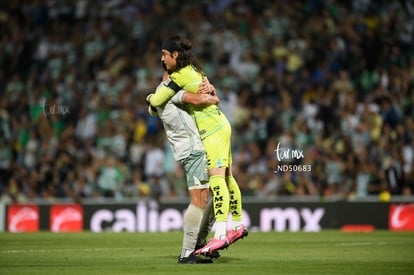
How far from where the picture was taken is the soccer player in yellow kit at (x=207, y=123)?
10508 mm

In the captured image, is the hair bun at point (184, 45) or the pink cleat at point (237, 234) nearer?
the hair bun at point (184, 45)

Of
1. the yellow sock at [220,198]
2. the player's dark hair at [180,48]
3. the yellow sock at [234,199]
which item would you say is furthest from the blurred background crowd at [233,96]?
the player's dark hair at [180,48]

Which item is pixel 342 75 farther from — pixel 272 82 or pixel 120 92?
pixel 120 92

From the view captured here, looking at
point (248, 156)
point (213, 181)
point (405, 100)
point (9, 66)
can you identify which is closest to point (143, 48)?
point (9, 66)

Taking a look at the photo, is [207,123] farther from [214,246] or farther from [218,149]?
[214,246]

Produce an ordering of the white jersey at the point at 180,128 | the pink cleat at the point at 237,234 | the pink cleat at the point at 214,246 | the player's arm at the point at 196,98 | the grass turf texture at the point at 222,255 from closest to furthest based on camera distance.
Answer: the grass turf texture at the point at 222,255
the pink cleat at the point at 214,246
the player's arm at the point at 196,98
the white jersey at the point at 180,128
the pink cleat at the point at 237,234

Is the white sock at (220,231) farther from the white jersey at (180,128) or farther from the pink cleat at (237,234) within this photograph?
the white jersey at (180,128)

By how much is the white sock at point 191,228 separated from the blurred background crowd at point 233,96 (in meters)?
9.25

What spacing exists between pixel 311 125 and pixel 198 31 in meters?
4.93

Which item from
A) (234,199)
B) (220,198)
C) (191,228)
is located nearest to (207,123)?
(220,198)

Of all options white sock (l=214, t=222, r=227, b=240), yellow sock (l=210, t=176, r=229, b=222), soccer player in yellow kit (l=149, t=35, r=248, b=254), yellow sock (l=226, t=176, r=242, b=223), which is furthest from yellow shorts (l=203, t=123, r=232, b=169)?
white sock (l=214, t=222, r=227, b=240)

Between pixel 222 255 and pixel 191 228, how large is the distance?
4.61ft

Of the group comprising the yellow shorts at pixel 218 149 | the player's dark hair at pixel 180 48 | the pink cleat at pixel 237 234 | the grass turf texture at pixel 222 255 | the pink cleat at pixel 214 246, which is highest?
the player's dark hair at pixel 180 48

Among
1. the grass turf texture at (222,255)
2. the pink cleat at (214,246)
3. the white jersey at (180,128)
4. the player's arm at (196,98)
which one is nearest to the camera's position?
the grass turf texture at (222,255)
